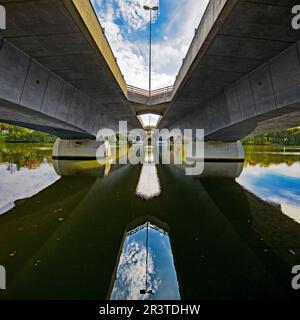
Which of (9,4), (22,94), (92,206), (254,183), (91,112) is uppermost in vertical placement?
(91,112)

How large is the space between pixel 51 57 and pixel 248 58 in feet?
24.5

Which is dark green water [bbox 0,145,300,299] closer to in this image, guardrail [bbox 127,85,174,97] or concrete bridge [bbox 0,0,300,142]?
concrete bridge [bbox 0,0,300,142]

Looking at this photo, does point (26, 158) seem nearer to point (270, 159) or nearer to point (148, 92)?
point (148, 92)

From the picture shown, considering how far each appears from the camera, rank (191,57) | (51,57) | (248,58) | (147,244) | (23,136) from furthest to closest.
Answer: (23,136), (191,57), (51,57), (248,58), (147,244)

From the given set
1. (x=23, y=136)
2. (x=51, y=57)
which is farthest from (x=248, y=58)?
(x=23, y=136)

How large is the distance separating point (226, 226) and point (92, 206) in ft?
16.7

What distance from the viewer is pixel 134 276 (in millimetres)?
4254

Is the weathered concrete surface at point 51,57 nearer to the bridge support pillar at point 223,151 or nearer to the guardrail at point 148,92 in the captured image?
the guardrail at point 148,92

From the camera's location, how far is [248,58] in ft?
Answer: 26.3

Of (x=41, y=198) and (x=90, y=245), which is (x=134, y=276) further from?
(x=41, y=198)

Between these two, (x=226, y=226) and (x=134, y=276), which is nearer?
(x=134, y=276)

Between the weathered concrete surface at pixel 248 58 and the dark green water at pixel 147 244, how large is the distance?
436cm

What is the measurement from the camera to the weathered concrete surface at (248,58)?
5.51 meters
